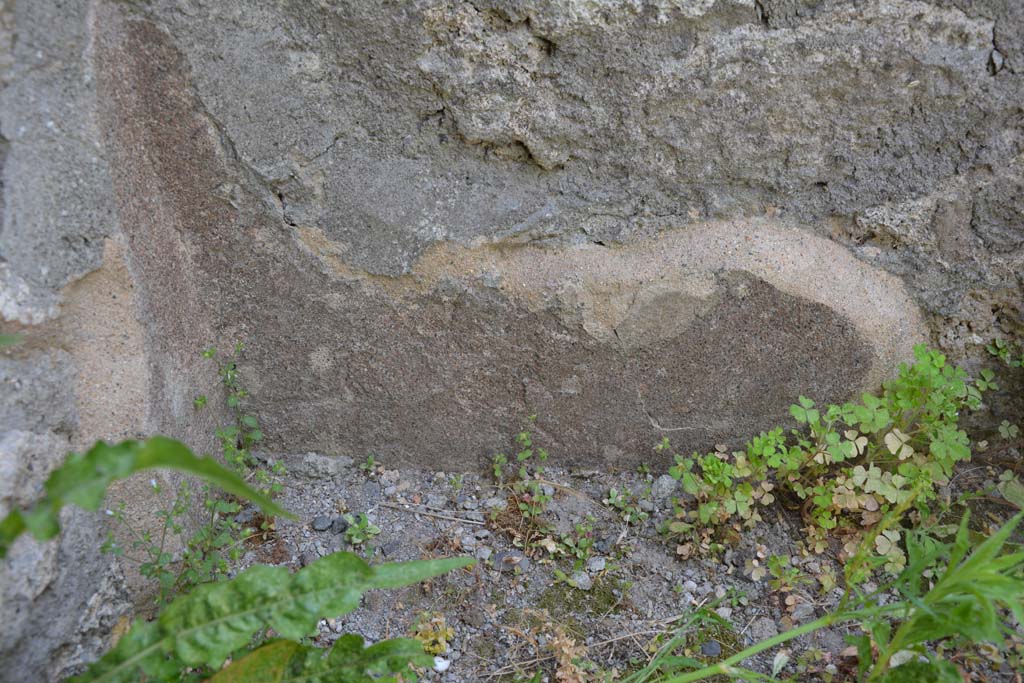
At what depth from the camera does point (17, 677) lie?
1.21 meters

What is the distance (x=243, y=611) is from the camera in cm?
122

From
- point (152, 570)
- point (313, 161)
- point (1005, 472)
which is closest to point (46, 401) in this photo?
point (152, 570)

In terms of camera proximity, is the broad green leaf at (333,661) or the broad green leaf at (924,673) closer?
the broad green leaf at (333,661)

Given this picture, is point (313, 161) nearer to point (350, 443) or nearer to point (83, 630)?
point (350, 443)

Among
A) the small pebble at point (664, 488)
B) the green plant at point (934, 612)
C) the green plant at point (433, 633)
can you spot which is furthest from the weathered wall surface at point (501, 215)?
the green plant at point (934, 612)

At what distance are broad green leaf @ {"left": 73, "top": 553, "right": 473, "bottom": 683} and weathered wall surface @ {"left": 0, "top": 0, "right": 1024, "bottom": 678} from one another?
0.21m

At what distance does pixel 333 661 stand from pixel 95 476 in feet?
1.83

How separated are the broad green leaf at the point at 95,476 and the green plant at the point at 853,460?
125 cm

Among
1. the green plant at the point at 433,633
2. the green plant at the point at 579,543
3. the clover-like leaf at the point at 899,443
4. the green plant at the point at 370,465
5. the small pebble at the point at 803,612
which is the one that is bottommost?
the green plant at the point at 433,633

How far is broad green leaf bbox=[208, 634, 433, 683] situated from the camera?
1.28 metres

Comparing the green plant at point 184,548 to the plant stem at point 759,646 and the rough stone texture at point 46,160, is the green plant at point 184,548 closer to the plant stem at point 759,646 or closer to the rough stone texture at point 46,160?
the rough stone texture at point 46,160

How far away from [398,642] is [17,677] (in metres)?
0.60

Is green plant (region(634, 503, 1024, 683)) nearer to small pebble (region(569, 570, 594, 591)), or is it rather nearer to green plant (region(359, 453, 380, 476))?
small pebble (region(569, 570, 594, 591))

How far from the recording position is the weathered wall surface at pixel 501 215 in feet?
4.73
